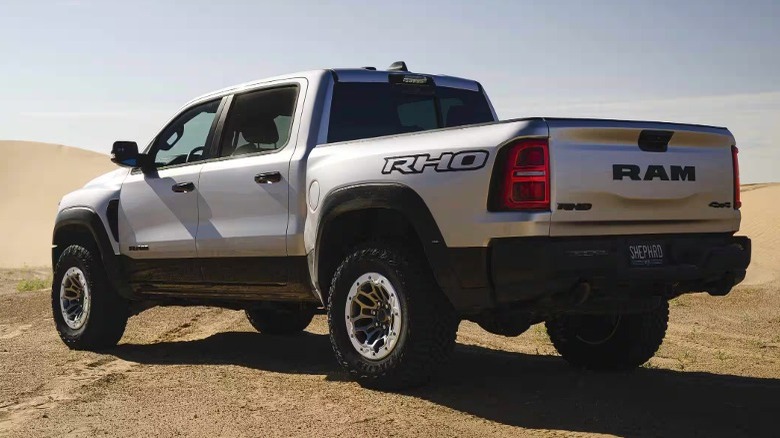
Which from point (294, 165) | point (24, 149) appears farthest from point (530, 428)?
point (24, 149)

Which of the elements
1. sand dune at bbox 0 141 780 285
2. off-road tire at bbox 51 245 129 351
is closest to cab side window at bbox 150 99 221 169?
off-road tire at bbox 51 245 129 351

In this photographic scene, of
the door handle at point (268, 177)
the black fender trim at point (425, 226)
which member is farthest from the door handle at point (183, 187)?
the black fender trim at point (425, 226)

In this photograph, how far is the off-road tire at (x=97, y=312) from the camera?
8461mm

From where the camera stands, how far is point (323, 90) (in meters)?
6.86

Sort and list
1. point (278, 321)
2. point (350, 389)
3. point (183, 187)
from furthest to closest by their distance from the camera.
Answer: point (278, 321) → point (183, 187) → point (350, 389)

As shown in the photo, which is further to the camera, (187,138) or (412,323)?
(187,138)

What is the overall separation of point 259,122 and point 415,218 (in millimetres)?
2004

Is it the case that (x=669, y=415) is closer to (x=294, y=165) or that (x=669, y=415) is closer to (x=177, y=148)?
(x=294, y=165)

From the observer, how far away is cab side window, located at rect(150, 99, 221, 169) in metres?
7.73

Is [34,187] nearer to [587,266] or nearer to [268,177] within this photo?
[268,177]

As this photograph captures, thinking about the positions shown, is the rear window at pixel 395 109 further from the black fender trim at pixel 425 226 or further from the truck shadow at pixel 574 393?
the truck shadow at pixel 574 393

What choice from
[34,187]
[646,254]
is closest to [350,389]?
[646,254]

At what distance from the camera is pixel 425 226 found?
18.6 feet

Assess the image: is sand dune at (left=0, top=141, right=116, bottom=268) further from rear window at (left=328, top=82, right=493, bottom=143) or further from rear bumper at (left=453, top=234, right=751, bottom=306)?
rear bumper at (left=453, top=234, right=751, bottom=306)
